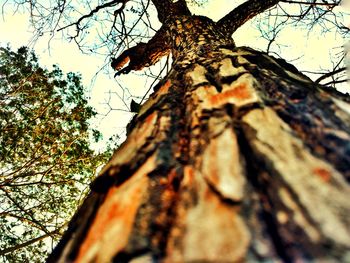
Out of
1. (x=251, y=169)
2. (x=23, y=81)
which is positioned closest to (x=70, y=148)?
(x=23, y=81)

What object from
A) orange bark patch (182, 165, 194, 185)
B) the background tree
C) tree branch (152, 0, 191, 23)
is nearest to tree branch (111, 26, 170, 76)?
tree branch (152, 0, 191, 23)

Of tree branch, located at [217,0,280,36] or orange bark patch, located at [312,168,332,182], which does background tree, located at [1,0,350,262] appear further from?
tree branch, located at [217,0,280,36]

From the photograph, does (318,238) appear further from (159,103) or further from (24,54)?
(24,54)

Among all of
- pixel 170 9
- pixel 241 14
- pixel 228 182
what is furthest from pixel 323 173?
pixel 241 14

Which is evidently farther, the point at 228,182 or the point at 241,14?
the point at 241,14

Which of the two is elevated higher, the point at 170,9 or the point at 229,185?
the point at 170,9

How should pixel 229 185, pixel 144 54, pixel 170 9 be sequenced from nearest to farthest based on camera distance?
pixel 229 185 → pixel 170 9 → pixel 144 54

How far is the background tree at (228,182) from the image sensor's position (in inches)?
14.4

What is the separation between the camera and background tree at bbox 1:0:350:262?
14.4 inches

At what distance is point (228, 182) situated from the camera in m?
0.46

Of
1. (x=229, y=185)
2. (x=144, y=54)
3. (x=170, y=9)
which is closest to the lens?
(x=229, y=185)

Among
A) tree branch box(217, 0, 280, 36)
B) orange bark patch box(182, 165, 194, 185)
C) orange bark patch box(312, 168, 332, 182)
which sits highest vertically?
tree branch box(217, 0, 280, 36)

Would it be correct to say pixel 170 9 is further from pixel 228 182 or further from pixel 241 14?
pixel 228 182

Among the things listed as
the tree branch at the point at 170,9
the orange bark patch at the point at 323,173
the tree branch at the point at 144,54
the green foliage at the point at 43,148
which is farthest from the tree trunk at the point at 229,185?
the green foliage at the point at 43,148
